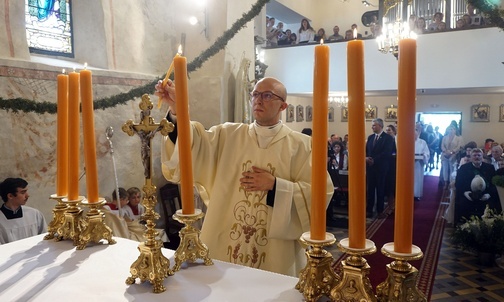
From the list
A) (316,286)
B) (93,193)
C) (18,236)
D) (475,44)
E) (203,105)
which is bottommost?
(18,236)

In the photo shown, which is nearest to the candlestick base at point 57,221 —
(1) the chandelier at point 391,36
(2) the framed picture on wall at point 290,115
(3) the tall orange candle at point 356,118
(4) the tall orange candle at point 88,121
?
(4) the tall orange candle at point 88,121

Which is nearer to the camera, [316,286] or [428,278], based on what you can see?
[316,286]

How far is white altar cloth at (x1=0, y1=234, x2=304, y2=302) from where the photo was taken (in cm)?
110

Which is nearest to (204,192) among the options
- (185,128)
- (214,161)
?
(214,161)

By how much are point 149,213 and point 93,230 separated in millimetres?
506

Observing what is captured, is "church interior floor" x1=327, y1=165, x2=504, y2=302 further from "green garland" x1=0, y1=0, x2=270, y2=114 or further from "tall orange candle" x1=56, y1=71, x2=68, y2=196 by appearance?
"tall orange candle" x1=56, y1=71, x2=68, y2=196

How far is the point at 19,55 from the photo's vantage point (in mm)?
4652

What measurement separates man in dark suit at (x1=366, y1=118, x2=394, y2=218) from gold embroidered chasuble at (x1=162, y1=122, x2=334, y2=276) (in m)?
6.63

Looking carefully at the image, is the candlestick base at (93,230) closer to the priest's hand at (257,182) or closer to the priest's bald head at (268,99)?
the priest's hand at (257,182)

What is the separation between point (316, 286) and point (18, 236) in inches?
158

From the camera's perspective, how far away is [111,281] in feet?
3.95

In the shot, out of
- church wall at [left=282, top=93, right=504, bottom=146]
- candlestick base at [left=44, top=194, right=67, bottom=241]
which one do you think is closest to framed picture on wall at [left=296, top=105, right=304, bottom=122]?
church wall at [left=282, top=93, right=504, bottom=146]

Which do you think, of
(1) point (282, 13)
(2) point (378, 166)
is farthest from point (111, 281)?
(1) point (282, 13)

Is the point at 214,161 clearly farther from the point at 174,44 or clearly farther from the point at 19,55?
the point at 174,44
